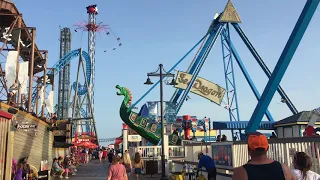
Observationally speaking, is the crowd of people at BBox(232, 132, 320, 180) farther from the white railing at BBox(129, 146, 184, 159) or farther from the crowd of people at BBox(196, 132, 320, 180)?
the white railing at BBox(129, 146, 184, 159)

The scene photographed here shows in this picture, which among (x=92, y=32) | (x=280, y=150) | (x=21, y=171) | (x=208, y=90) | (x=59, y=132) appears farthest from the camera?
(x=92, y=32)

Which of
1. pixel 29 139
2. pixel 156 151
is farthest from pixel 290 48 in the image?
pixel 29 139

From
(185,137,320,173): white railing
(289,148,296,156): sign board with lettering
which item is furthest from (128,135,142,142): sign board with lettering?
(289,148,296,156): sign board with lettering

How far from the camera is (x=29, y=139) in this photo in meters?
15.3

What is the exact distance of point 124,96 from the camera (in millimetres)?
26266

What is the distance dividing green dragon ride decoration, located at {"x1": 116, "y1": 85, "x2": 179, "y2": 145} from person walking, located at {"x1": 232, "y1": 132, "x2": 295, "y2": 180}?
22614 millimetres

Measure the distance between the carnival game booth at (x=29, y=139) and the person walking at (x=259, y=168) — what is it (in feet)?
22.5

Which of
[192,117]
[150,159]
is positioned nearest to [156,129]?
[150,159]

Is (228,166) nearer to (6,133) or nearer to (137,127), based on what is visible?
(6,133)

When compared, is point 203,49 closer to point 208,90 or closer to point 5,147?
point 208,90

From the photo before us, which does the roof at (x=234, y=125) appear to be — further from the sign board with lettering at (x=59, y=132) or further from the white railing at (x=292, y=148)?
the white railing at (x=292, y=148)

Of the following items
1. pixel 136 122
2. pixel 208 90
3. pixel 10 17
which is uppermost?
pixel 10 17

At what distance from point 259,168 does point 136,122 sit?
23188 millimetres

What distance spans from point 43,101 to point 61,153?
4837 mm
